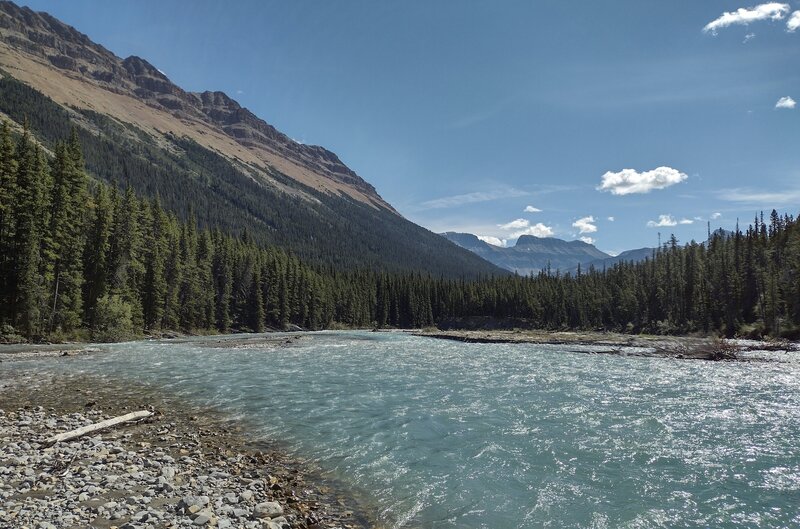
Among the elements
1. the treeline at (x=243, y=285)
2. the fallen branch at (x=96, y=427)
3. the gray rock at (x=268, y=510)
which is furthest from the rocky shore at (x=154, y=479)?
the treeline at (x=243, y=285)

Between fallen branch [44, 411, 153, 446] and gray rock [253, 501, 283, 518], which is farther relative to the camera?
fallen branch [44, 411, 153, 446]

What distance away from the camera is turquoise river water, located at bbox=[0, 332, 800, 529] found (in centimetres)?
1077

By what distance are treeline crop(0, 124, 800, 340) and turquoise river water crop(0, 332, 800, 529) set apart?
20976 mm

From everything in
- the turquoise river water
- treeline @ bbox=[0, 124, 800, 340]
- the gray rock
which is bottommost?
the turquoise river water

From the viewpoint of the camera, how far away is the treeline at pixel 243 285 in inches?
1820

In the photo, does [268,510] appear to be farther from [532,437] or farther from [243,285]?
[243,285]

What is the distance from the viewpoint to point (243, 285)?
104 meters

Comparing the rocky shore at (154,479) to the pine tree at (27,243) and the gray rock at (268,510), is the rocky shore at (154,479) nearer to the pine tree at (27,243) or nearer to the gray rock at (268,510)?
the gray rock at (268,510)

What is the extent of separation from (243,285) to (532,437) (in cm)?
9659

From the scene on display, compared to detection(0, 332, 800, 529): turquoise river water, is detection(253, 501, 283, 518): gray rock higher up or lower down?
higher up

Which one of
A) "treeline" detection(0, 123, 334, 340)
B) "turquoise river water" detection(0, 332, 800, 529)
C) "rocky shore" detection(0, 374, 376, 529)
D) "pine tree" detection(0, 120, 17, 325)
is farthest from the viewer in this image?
"treeline" detection(0, 123, 334, 340)

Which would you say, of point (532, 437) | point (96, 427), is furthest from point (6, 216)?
point (532, 437)

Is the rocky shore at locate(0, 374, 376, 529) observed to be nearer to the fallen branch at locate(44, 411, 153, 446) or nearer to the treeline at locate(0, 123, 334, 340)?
the fallen branch at locate(44, 411, 153, 446)

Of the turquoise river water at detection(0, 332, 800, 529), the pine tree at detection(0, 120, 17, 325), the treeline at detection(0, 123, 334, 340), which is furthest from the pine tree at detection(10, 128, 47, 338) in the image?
the turquoise river water at detection(0, 332, 800, 529)
